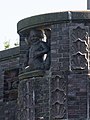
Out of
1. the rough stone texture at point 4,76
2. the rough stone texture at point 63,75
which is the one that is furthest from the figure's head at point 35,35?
the rough stone texture at point 4,76

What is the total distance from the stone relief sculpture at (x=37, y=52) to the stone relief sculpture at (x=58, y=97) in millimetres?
410

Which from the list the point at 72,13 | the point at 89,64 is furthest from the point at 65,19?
the point at 89,64

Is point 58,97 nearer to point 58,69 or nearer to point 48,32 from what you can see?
point 58,69

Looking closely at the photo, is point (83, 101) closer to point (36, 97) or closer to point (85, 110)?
point (85, 110)

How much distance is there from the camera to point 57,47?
1095 centimetres

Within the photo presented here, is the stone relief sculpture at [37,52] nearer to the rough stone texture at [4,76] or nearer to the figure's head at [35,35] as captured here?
the figure's head at [35,35]

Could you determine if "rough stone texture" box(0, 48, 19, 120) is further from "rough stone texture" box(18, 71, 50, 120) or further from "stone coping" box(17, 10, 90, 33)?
"stone coping" box(17, 10, 90, 33)

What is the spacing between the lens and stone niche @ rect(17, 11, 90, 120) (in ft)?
35.2

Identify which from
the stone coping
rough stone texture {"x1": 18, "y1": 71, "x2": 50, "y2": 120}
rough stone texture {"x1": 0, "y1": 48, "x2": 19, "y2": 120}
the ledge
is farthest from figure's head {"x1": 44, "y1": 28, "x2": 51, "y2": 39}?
rough stone texture {"x1": 0, "y1": 48, "x2": 19, "y2": 120}

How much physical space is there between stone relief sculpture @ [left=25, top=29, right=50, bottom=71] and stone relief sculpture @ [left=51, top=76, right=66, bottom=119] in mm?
410

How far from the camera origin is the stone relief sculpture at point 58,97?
35.2 feet

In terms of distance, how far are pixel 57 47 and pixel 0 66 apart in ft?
9.55

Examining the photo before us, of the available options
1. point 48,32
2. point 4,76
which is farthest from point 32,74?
point 4,76

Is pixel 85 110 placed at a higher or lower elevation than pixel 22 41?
lower
